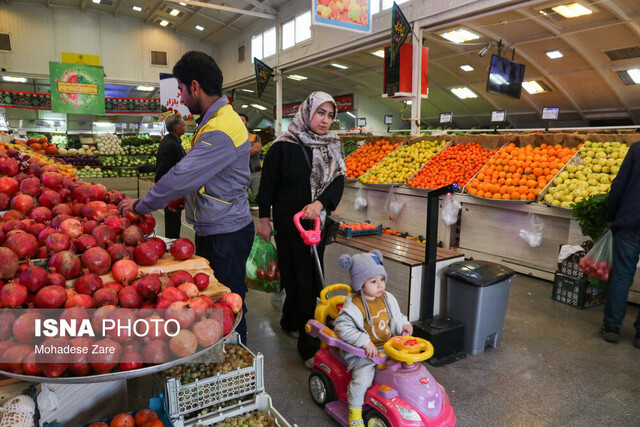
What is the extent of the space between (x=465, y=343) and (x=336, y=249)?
1374 millimetres

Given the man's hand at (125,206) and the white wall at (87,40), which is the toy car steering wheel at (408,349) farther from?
the white wall at (87,40)

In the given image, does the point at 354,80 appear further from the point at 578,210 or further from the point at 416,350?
the point at 416,350

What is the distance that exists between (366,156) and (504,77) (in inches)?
128

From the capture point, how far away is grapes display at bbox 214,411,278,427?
1873mm

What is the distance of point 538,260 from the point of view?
4.95m

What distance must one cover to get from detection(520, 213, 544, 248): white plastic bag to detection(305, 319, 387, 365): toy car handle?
345 cm

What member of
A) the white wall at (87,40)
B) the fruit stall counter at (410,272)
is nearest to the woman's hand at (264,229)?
the fruit stall counter at (410,272)

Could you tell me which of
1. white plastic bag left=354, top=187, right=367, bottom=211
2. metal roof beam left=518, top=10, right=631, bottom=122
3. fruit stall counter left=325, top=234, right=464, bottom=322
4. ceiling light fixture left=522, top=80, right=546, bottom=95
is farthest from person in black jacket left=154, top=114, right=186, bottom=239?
ceiling light fixture left=522, top=80, right=546, bottom=95

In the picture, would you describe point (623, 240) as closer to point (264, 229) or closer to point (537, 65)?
point (264, 229)

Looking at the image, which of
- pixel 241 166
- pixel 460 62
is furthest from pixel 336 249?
pixel 460 62

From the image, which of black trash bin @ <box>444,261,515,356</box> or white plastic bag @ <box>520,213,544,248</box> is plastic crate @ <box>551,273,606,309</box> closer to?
white plastic bag @ <box>520,213,544,248</box>

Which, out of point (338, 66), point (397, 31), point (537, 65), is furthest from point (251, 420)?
point (338, 66)

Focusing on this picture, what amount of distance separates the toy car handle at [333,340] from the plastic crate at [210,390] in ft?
1.37

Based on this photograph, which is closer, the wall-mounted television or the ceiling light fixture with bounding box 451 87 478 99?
the wall-mounted television
